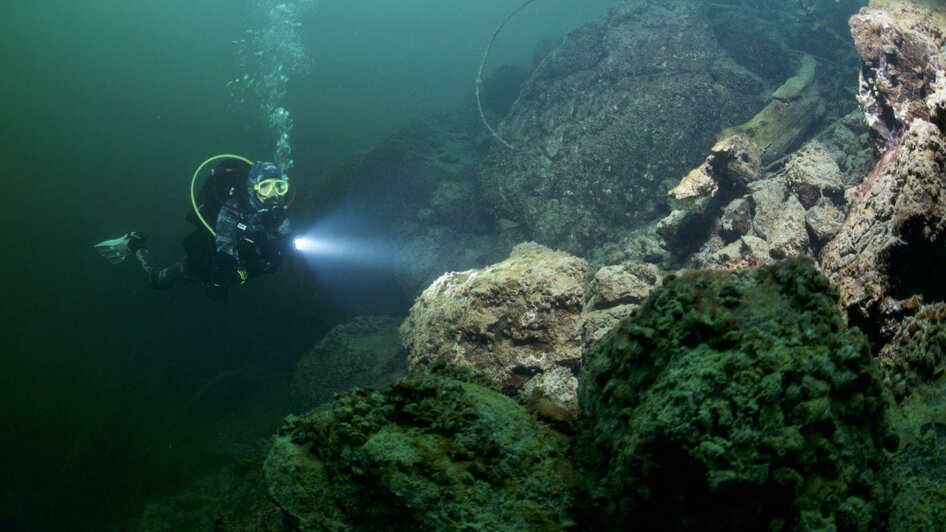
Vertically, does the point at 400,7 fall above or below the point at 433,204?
above

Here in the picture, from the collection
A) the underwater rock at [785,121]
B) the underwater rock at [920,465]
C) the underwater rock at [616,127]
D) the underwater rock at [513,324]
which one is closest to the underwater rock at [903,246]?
the underwater rock at [920,465]

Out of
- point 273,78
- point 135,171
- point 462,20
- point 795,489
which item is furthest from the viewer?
point 462,20

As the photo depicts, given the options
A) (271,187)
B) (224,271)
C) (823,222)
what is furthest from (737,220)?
(224,271)

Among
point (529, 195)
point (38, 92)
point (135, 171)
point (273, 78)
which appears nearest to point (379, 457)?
point (529, 195)

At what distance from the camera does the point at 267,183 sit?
679cm

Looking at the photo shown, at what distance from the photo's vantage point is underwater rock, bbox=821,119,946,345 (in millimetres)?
2061

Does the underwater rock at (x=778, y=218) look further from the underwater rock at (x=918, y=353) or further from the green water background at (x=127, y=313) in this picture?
the green water background at (x=127, y=313)

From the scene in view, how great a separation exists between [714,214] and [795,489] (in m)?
4.87

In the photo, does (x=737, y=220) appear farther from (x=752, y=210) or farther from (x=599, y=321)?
(x=599, y=321)

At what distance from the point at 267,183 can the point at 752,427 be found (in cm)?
712

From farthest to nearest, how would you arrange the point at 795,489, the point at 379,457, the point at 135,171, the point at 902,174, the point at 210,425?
the point at 135,171
the point at 210,425
the point at 902,174
the point at 379,457
the point at 795,489

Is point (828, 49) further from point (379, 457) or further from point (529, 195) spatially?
point (379, 457)

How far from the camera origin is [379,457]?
61.5 inches

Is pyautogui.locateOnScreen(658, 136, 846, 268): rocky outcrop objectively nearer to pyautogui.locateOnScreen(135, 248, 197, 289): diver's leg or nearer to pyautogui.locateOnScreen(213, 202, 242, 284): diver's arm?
pyautogui.locateOnScreen(213, 202, 242, 284): diver's arm
